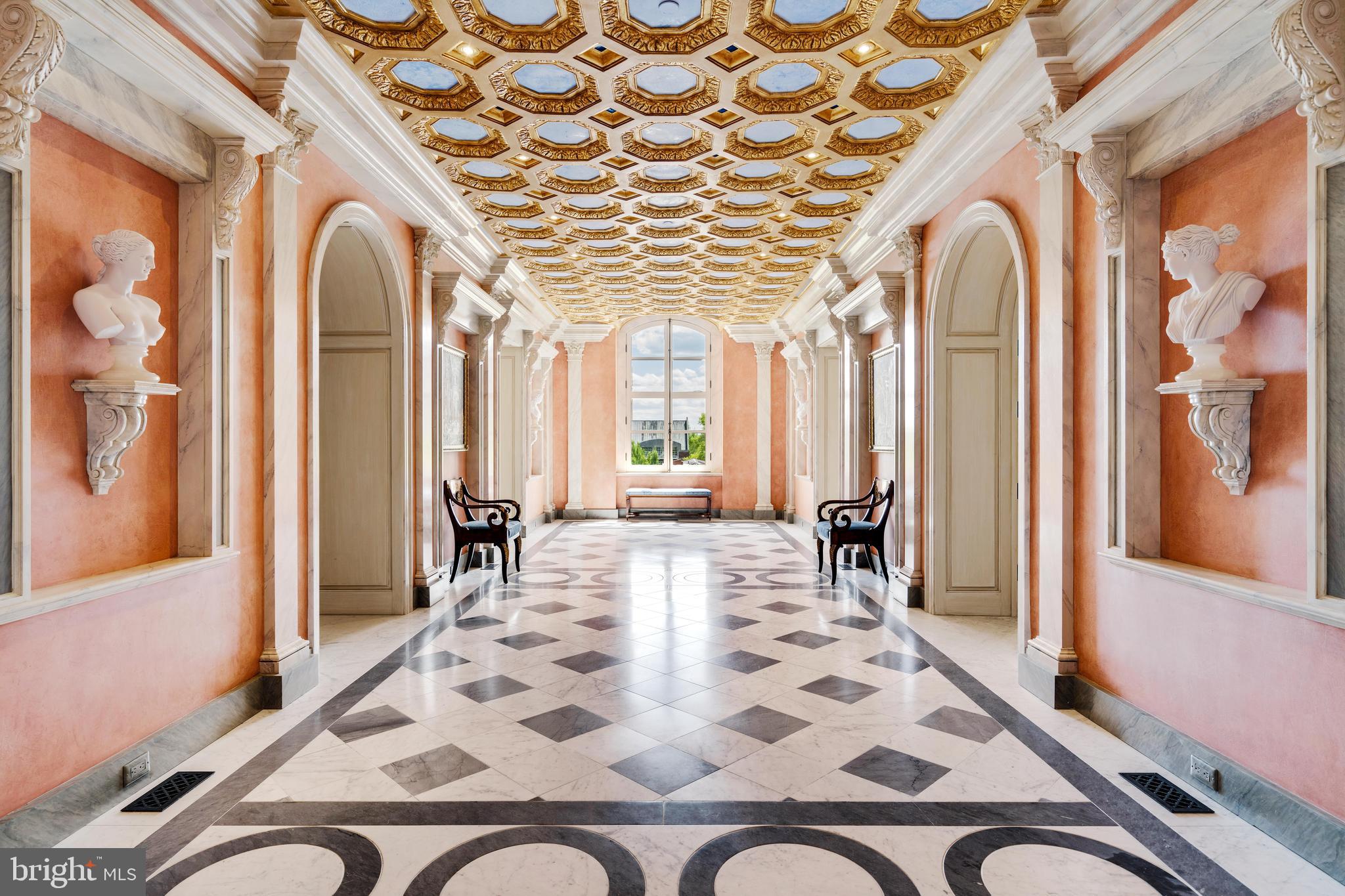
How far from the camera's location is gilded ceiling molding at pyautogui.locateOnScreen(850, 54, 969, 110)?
4102 millimetres

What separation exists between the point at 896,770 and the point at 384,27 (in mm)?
4237

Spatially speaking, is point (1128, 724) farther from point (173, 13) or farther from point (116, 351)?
point (173, 13)

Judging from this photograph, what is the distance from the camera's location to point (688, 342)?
14.0 m

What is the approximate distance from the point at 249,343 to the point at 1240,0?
14.2ft

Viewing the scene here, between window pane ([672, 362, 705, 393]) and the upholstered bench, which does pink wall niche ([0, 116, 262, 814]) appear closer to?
the upholstered bench

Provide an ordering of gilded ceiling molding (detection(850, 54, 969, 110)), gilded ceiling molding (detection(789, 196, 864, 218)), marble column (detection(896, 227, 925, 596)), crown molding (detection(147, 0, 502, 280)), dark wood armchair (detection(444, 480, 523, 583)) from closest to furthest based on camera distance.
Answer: crown molding (detection(147, 0, 502, 280)), gilded ceiling molding (detection(850, 54, 969, 110)), marble column (detection(896, 227, 925, 596)), gilded ceiling molding (detection(789, 196, 864, 218)), dark wood armchair (detection(444, 480, 523, 583))

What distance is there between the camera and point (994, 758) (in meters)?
3.05

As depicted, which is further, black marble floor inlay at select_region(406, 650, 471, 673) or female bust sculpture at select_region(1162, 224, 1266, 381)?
black marble floor inlay at select_region(406, 650, 471, 673)

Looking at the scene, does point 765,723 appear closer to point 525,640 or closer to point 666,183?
point 525,640

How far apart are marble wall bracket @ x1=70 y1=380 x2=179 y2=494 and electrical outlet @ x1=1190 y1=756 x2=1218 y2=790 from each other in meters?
4.26

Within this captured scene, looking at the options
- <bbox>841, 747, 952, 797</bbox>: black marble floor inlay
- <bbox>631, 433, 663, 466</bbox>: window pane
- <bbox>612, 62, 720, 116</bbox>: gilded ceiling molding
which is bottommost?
<bbox>841, 747, 952, 797</bbox>: black marble floor inlay

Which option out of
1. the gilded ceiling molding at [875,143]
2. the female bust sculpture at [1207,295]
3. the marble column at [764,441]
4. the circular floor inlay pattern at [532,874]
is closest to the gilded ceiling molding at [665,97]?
the gilded ceiling molding at [875,143]

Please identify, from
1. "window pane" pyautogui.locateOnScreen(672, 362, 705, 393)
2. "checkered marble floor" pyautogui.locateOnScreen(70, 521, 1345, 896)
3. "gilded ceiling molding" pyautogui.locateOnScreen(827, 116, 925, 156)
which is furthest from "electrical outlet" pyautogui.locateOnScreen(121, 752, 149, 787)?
"window pane" pyautogui.locateOnScreen(672, 362, 705, 393)

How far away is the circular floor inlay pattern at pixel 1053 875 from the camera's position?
213 cm
